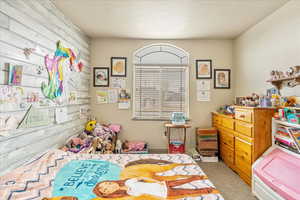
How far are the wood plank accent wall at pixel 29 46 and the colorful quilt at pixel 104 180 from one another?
229 millimetres

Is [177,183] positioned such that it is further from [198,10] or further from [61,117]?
[198,10]

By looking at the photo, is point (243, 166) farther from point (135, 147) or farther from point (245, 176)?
point (135, 147)

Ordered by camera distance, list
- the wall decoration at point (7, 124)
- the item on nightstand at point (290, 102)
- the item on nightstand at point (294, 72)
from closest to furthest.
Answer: the wall decoration at point (7, 124) → the item on nightstand at point (294, 72) → the item on nightstand at point (290, 102)

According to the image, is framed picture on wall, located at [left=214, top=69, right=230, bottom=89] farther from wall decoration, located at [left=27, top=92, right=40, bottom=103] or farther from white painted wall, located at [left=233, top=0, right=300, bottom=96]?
wall decoration, located at [left=27, top=92, right=40, bottom=103]

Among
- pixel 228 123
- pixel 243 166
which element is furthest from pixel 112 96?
pixel 243 166

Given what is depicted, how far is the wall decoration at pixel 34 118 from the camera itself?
195cm

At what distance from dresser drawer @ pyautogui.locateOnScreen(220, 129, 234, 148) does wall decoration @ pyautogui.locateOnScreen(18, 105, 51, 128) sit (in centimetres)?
300

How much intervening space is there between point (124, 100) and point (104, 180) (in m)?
2.48

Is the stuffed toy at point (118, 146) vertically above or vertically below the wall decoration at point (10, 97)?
below

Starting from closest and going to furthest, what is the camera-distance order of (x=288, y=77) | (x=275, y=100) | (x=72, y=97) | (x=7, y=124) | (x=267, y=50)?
(x=7, y=124) → (x=288, y=77) → (x=275, y=100) → (x=267, y=50) → (x=72, y=97)

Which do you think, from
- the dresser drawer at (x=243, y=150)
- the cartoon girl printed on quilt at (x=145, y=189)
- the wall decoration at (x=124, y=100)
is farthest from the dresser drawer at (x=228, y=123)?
the wall decoration at (x=124, y=100)

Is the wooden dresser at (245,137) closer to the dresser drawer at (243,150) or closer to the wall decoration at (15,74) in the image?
the dresser drawer at (243,150)

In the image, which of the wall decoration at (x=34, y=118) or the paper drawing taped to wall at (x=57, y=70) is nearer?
the wall decoration at (x=34, y=118)

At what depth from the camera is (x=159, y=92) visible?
4.12 m
